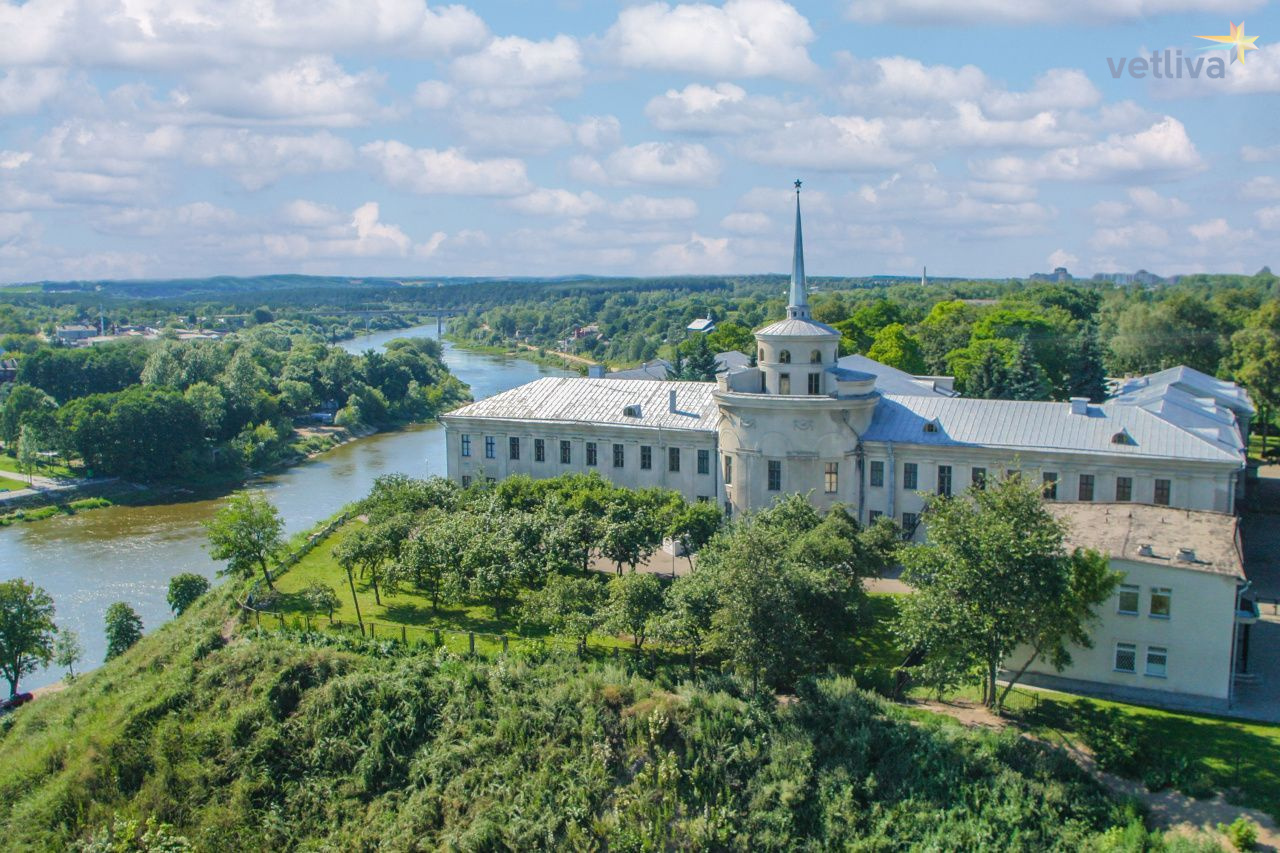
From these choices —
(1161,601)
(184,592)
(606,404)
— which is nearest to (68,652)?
(184,592)

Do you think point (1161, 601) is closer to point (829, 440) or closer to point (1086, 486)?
point (1086, 486)

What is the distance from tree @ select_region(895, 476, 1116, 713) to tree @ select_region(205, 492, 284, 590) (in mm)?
22802

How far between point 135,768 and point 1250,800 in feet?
85.1

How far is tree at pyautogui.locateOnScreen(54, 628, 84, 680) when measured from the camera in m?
37.2

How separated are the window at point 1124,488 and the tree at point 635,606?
16912 millimetres

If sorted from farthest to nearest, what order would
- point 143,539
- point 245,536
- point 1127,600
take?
point 143,539
point 245,536
point 1127,600

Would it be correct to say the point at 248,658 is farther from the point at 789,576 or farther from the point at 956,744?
the point at 956,744

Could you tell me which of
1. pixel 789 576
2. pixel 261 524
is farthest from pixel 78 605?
pixel 789 576

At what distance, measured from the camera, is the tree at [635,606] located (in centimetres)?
2812

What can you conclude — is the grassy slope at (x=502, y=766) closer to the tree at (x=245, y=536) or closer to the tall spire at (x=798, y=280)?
the tree at (x=245, y=536)

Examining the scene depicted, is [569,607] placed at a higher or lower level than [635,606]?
lower

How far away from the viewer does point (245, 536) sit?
3712 cm

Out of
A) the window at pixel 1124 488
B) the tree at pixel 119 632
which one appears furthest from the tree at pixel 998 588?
the tree at pixel 119 632

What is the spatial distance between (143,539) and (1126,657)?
48.5 meters
